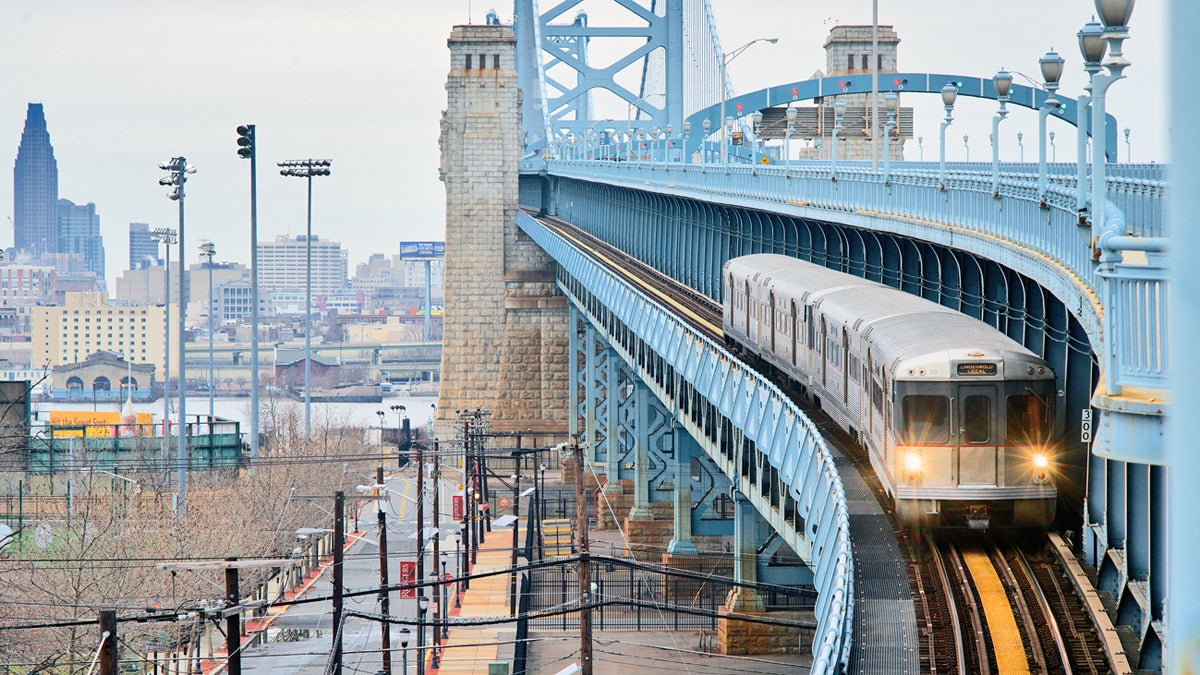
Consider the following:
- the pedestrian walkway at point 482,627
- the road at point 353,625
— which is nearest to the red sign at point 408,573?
the road at point 353,625

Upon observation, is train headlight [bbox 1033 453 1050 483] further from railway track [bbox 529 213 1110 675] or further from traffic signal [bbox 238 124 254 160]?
traffic signal [bbox 238 124 254 160]

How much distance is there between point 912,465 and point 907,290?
39.4ft

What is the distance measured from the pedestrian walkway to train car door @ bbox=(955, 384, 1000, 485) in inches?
709

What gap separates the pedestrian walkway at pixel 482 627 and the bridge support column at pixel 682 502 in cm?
511

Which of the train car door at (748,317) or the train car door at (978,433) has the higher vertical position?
the train car door at (748,317)

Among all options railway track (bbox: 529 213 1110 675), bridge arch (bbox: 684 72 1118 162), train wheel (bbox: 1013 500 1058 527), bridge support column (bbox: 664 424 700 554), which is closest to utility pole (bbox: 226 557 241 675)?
railway track (bbox: 529 213 1110 675)

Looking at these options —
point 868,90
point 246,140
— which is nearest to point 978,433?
point 246,140

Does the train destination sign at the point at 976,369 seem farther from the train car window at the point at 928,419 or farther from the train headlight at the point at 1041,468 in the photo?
the train headlight at the point at 1041,468

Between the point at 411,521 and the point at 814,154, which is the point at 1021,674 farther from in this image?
the point at 814,154

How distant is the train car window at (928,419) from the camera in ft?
62.0

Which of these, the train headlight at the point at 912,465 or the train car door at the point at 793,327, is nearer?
the train headlight at the point at 912,465

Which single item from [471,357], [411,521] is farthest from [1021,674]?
[471,357]

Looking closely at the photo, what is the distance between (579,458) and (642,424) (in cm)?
1896

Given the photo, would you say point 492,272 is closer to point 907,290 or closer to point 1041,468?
point 907,290
